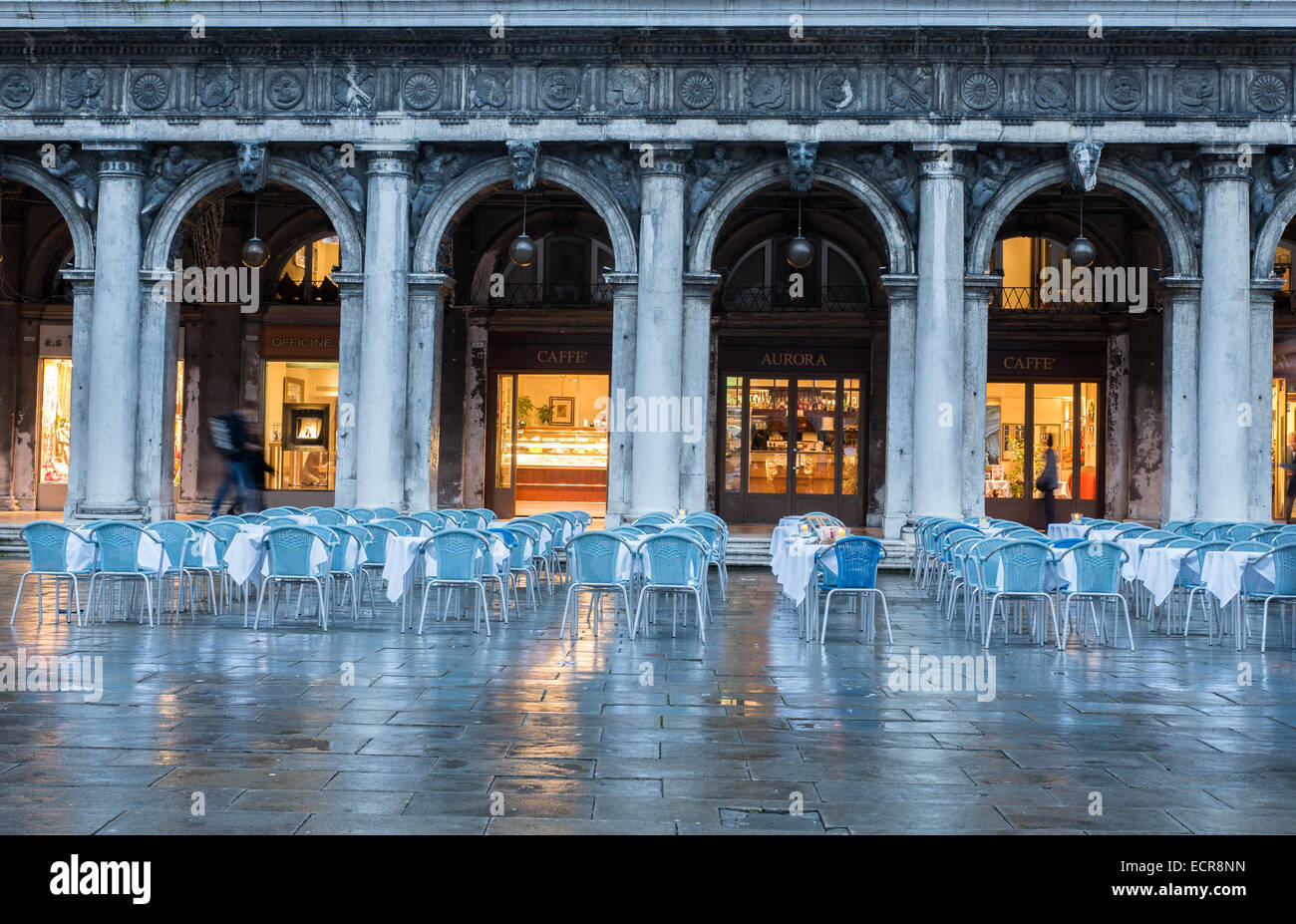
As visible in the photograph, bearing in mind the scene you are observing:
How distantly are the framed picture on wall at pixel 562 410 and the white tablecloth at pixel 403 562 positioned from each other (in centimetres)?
1343

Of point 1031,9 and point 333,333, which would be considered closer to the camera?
point 1031,9

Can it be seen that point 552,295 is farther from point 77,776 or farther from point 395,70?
point 77,776

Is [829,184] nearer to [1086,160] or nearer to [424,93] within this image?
[1086,160]

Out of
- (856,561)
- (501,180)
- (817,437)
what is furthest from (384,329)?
(856,561)

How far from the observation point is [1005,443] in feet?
77.4

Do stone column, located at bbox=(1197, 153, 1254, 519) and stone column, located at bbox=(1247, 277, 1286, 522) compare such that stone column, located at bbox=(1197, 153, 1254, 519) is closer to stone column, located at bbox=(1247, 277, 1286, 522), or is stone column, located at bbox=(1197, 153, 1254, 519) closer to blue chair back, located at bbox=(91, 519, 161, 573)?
stone column, located at bbox=(1247, 277, 1286, 522)

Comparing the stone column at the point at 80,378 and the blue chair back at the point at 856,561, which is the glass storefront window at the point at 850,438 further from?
the blue chair back at the point at 856,561

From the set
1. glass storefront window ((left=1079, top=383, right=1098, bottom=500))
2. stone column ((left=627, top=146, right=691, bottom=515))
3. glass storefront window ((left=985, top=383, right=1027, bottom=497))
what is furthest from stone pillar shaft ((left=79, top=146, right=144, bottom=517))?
glass storefront window ((left=1079, top=383, right=1098, bottom=500))

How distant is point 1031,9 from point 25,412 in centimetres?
1834

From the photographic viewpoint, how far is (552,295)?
23.9 m

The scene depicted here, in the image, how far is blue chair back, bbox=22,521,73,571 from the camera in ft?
34.1
